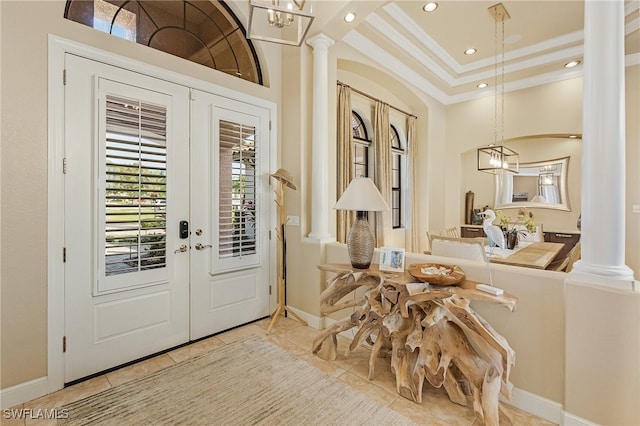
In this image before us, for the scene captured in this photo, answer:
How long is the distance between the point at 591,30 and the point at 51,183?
3.64 metres

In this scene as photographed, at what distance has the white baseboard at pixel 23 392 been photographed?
1.94 metres

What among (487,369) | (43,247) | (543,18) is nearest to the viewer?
(487,369)

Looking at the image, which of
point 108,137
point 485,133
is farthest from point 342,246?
point 485,133

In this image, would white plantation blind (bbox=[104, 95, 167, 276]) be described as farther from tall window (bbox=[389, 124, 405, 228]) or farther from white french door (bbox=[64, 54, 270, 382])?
tall window (bbox=[389, 124, 405, 228])

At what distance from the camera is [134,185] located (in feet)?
8.05

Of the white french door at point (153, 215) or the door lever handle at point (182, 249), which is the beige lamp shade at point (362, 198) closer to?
the white french door at point (153, 215)

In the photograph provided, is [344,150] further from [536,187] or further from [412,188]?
[536,187]

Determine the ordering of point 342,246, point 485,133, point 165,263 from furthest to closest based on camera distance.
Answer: point 485,133 < point 342,246 < point 165,263

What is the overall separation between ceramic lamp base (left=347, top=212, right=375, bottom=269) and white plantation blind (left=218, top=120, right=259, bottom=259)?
1.31 meters

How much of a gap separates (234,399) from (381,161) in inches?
152

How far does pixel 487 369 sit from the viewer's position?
1.83 m

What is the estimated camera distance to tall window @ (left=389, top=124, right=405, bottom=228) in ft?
18.5

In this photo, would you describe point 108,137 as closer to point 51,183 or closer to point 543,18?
point 51,183

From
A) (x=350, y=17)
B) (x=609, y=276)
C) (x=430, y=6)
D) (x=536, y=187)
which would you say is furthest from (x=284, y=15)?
(x=536, y=187)
